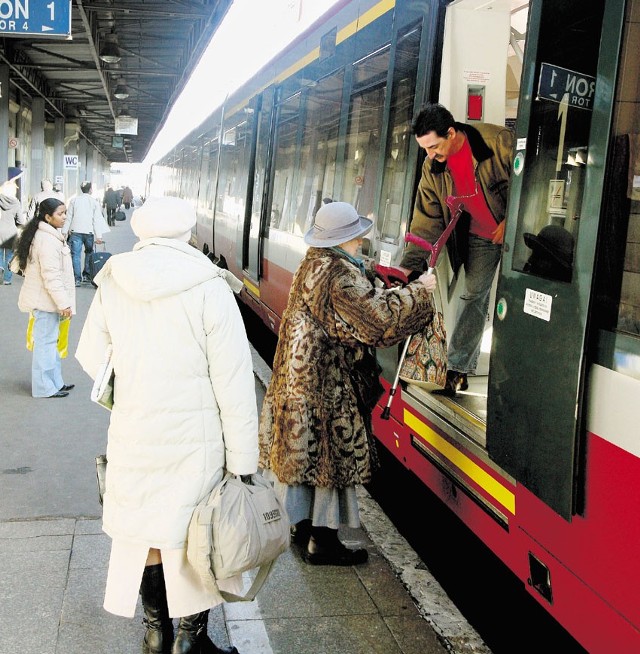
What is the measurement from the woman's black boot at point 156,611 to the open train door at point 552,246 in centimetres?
133

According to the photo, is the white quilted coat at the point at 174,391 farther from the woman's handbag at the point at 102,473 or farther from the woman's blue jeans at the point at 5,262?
the woman's blue jeans at the point at 5,262

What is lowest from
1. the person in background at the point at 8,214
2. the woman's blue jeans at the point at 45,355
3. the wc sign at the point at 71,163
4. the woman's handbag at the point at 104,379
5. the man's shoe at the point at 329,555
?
the man's shoe at the point at 329,555

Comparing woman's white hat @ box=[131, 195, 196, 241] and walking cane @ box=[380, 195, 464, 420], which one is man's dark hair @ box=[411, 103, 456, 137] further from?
woman's white hat @ box=[131, 195, 196, 241]

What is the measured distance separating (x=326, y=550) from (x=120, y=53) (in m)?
19.9

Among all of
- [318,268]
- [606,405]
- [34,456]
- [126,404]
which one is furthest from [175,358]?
[34,456]

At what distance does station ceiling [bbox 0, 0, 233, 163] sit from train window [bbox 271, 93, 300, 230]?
3.68m

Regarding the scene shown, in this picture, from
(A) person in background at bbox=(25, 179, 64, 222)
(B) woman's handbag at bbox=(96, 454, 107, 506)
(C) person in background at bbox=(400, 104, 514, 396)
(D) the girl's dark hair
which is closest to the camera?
(B) woman's handbag at bbox=(96, 454, 107, 506)

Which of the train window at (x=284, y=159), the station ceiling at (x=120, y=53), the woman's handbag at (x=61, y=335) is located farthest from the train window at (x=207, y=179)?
the woman's handbag at (x=61, y=335)

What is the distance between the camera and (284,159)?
8867 millimetres

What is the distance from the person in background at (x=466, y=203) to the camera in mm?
4445

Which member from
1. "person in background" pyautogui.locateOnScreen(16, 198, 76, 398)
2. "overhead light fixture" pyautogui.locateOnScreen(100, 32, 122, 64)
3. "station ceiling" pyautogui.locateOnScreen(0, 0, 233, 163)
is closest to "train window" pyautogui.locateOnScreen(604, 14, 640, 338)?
"person in background" pyautogui.locateOnScreen(16, 198, 76, 398)

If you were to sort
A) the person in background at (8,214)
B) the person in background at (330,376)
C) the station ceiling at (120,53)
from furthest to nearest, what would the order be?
the station ceiling at (120,53) < the person in background at (8,214) < the person in background at (330,376)

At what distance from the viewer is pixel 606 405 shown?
270 cm

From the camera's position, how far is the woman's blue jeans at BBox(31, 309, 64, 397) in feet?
23.3
